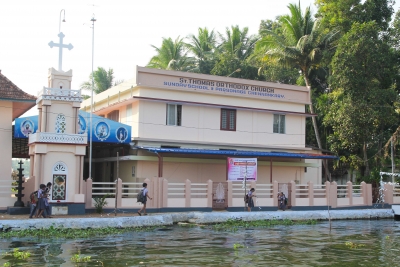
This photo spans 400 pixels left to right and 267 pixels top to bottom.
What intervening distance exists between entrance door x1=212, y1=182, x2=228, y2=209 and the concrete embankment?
286 centimetres

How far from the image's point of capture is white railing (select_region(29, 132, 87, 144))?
70.5 ft

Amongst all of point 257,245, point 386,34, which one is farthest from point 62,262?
point 386,34

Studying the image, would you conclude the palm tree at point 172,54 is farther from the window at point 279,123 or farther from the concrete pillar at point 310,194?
the concrete pillar at point 310,194

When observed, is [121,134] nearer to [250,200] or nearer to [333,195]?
[250,200]

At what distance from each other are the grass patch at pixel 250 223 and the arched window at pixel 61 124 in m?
7.38

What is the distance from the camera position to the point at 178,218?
73.3ft

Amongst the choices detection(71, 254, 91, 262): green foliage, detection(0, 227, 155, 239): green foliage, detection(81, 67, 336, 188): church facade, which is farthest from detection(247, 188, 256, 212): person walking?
detection(71, 254, 91, 262): green foliage

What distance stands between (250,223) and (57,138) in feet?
28.8

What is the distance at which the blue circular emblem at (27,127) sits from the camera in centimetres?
2405

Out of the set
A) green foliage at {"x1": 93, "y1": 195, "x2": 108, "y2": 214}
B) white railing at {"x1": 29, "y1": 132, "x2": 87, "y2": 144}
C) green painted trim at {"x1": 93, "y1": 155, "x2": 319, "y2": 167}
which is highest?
white railing at {"x1": 29, "y1": 132, "x2": 87, "y2": 144}

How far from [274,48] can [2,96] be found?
1989cm

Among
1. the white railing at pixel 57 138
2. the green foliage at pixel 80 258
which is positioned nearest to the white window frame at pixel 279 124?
the white railing at pixel 57 138

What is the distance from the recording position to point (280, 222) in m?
23.3

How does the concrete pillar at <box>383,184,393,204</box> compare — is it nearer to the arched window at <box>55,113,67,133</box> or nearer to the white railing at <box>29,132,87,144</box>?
the white railing at <box>29,132,87,144</box>
